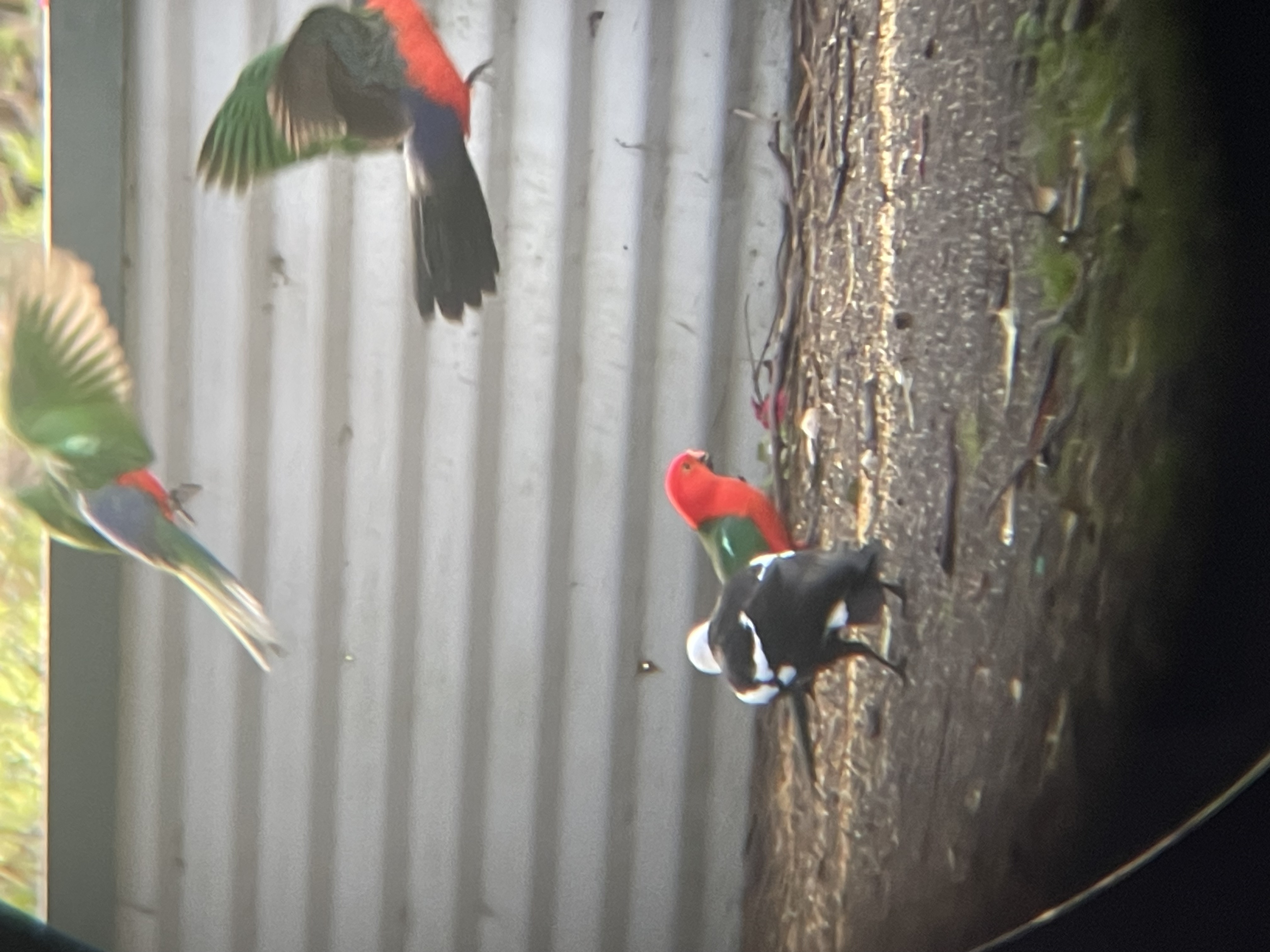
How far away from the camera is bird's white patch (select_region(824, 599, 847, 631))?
55cm

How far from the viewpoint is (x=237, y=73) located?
522mm

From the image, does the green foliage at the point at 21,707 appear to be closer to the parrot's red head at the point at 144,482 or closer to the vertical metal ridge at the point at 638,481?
the parrot's red head at the point at 144,482

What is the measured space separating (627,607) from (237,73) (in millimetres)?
362

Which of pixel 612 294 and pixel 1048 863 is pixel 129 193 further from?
pixel 1048 863

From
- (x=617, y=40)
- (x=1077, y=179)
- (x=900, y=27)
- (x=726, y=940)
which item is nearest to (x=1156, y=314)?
(x=1077, y=179)

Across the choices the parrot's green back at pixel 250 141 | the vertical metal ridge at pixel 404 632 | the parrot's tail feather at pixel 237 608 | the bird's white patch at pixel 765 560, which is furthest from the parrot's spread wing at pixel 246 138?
the bird's white patch at pixel 765 560

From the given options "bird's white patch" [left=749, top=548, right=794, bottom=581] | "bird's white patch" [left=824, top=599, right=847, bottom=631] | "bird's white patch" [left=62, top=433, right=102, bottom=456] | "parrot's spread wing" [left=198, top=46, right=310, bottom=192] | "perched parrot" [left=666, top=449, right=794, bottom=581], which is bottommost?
"bird's white patch" [left=824, top=599, right=847, bottom=631]

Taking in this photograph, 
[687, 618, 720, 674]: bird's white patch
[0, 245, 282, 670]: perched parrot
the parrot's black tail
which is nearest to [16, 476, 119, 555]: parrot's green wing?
[0, 245, 282, 670]: perched parrot

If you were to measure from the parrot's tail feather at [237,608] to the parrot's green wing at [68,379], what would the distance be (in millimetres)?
71

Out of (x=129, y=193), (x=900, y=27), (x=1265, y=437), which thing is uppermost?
(x=900, y=27)

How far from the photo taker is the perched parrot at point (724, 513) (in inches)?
21.5

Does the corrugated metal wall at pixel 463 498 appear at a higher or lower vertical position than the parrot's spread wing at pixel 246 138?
lower

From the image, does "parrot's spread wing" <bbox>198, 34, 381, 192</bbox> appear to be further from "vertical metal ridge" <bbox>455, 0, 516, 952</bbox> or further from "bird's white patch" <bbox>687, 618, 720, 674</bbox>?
"bird's white patch" <bbox>687, 618, 720, 674</bbox>

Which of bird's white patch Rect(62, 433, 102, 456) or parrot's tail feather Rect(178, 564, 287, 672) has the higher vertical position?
bird's white patch Rect(62, 433, 102, 456)
